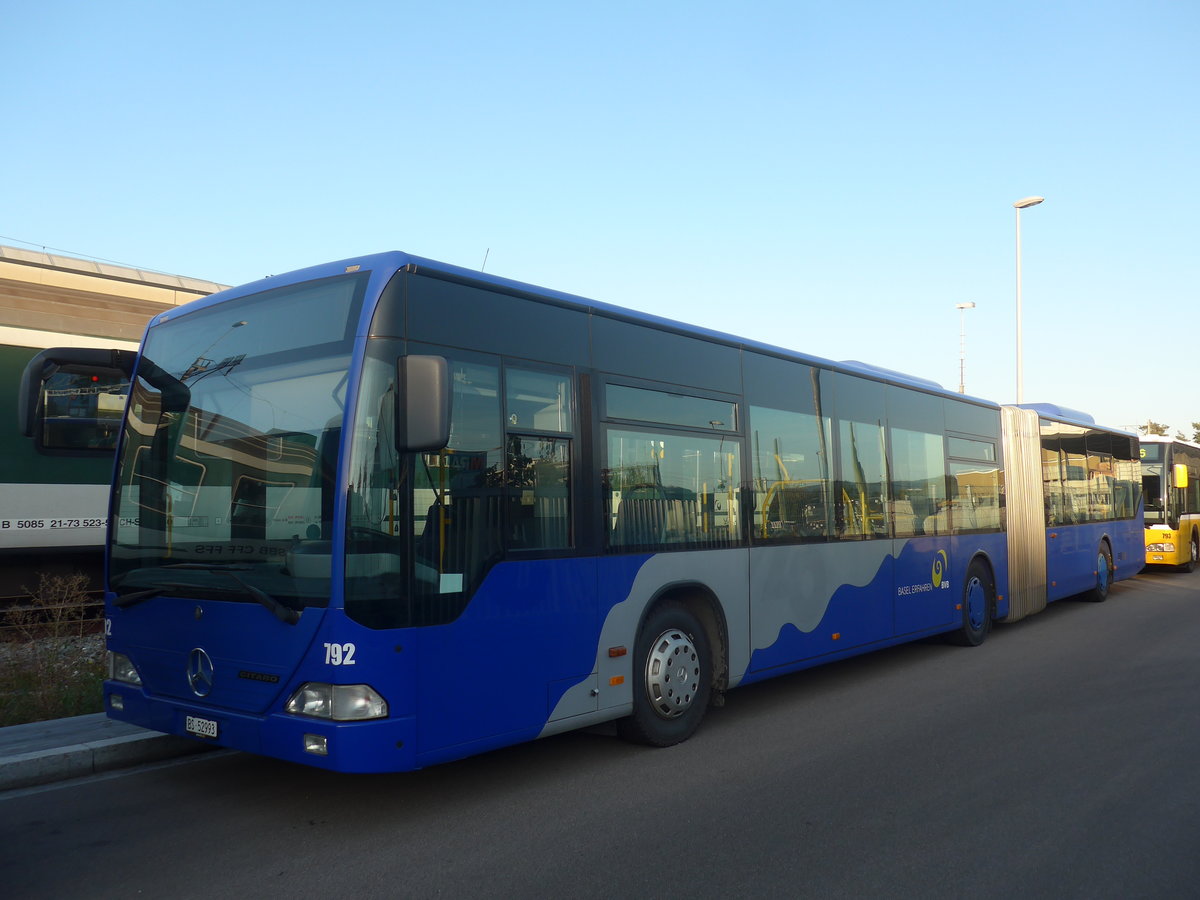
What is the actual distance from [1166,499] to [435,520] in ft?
71.1

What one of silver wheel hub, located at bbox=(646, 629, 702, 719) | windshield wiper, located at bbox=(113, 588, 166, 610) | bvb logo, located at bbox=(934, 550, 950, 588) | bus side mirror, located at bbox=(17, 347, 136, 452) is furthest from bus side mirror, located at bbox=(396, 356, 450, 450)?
bvb logo, located at bbox=(934, 550, 950, 588)

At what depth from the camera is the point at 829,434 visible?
30.1 feet

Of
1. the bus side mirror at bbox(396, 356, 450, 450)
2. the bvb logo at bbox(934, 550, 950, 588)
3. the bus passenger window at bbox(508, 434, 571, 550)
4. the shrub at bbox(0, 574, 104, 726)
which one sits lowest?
the shrub at bbox(0, 574, 104, 726)

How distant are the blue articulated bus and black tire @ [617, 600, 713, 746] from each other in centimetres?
2

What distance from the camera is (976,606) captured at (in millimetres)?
12094

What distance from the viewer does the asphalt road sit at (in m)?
4.46

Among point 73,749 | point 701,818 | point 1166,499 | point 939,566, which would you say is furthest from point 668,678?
point 1166,499

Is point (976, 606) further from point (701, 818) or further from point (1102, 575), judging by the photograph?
point (701, 818)

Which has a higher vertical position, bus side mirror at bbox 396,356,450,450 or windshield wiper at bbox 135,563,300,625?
bus side mirror at bbox 396,356,450,450

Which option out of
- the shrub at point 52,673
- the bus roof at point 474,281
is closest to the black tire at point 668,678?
the bus roof at point 474,281

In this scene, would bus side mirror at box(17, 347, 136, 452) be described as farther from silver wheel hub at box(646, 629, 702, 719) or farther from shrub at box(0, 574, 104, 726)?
silver wheel hub at box(646, 629, 702, 719)

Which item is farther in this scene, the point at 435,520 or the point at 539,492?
the point at 539,492

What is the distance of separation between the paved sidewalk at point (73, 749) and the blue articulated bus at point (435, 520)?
21.5 inches

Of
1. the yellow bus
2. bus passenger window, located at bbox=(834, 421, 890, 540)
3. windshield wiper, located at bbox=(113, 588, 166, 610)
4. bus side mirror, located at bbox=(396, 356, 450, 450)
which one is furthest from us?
the yellow bus
